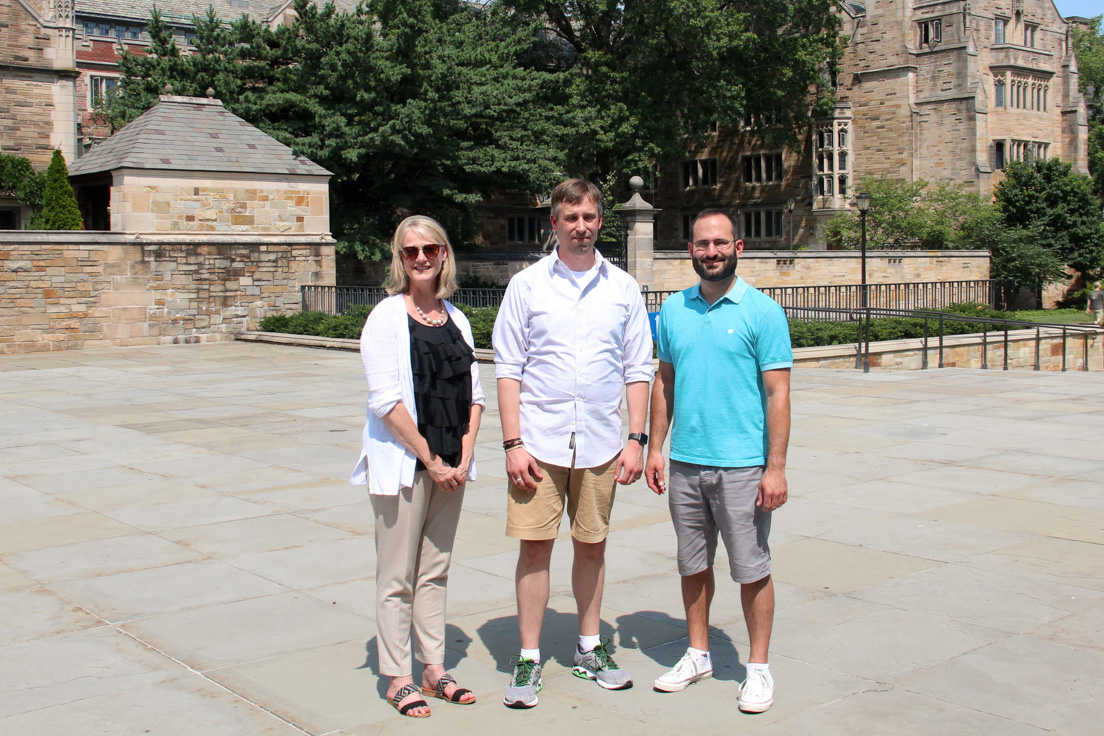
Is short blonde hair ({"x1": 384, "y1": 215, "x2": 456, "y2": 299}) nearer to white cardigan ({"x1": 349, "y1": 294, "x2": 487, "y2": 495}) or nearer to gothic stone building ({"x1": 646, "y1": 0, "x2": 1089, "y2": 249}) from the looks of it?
white cardigan ({"x1": 349, "y1": 294, "x2": 487, "y2": 495})

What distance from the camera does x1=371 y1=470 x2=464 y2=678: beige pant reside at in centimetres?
398

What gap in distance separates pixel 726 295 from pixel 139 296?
68.4 feet

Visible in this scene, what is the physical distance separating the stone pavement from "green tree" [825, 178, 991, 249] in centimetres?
3031

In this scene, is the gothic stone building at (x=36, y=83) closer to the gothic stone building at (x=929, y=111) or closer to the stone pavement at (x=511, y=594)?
the stone pavement at (x=511, y=594)

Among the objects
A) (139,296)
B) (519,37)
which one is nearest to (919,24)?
(519,37)

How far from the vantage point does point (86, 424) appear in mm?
11438

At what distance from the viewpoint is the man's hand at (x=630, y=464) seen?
4.07 metres

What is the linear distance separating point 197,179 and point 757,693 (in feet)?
71.8

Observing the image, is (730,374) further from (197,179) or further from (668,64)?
(668,64)

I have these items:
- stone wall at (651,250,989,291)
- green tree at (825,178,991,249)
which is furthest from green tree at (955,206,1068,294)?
stone wall at (651,250,989,291)

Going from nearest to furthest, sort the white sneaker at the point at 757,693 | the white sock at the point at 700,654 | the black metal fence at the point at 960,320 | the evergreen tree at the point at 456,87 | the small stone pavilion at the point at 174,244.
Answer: the white sneaker at the point at 757,693 → the white sock at the point at 700,654 → the black metal fence at the point at 960,320 → the small stone pavilion at the point at 174,244 → the evergreen tree at the point at 456,87

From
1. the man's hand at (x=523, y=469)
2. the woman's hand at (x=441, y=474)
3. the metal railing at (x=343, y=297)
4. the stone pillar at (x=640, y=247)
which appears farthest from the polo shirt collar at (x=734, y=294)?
the stone pillar at (x=640, y=247)

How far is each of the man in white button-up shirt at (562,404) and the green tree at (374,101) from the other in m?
25.6

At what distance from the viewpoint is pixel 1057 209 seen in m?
40.9
